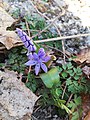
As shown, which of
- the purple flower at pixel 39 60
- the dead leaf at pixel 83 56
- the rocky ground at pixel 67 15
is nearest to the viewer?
the purple flower at pixel 39 60

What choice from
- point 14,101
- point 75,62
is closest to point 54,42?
point 75,62

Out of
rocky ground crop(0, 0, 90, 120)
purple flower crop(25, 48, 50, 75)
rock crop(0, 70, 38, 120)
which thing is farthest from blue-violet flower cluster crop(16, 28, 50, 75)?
rocky ground crop(0, 0, 90, 120)

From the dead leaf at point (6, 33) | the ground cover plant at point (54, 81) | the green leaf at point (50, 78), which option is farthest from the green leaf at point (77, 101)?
the dead leaf at point (6, 33)

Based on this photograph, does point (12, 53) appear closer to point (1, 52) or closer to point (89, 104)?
point (1, 52)

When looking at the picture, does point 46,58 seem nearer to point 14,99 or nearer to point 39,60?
point 39,60

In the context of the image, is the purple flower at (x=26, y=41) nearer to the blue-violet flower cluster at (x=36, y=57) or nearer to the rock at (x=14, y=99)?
the blue-violet flower cluster at (x=36, y=57)
